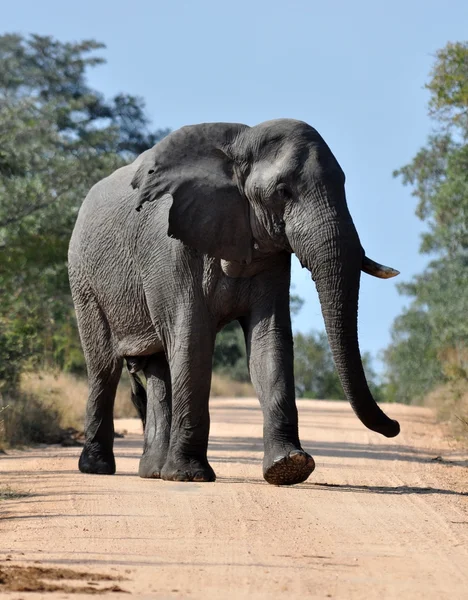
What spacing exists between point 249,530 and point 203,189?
388cm

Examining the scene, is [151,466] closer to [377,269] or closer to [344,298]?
[344,298]

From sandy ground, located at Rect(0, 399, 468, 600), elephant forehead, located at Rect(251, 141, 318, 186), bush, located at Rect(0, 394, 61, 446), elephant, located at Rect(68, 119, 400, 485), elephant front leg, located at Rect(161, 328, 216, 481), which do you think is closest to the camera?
sandy ground, located at Rect(0, 399, 468, 600)

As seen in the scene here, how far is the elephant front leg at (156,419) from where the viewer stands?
12695mm

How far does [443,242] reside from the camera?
30312mm

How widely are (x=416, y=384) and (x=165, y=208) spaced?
27.9m

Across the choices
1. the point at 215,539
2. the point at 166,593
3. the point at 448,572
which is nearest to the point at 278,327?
the point at 215,539

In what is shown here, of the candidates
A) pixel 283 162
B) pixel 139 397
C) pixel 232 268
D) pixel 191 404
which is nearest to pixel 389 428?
pixel 191 404

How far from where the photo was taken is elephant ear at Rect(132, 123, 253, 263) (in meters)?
11.5

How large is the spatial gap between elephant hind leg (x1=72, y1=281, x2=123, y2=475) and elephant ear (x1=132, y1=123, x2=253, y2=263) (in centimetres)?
244

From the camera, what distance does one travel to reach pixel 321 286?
10.5 meters

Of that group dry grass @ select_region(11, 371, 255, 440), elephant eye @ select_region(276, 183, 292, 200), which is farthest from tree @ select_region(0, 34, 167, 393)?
elephant eye @ select_region(276, 183, 292, 200)

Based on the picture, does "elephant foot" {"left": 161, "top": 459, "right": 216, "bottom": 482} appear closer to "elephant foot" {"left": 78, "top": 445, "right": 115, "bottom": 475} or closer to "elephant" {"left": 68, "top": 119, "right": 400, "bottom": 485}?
"elephant" {"left": 68, "top": 119, "right": 400, "bottom": 485}

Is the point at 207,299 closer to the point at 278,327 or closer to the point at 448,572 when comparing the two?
the point at 278,327

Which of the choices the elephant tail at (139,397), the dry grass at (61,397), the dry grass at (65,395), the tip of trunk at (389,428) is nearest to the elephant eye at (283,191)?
the tip of trunk at (389,428)
